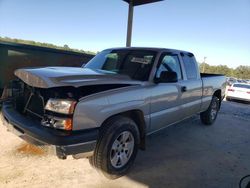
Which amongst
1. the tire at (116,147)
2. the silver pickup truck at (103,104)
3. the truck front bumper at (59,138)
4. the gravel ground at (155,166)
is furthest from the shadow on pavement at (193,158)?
the truck front bumper at (59,138)

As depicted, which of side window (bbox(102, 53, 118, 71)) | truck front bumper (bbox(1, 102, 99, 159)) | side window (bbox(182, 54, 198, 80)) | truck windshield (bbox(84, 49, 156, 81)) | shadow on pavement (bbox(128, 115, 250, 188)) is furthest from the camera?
side window (bbox(182, 54, 198, 80))

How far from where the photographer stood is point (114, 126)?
329 centimetres

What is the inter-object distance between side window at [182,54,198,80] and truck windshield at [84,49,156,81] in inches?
44.4

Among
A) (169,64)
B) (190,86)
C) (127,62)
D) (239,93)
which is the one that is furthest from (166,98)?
(239,93)

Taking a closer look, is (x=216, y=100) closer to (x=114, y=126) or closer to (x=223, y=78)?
(x=223, y=78)

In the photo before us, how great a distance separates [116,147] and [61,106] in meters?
1.04

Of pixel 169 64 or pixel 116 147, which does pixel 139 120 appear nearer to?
pixel 116 147

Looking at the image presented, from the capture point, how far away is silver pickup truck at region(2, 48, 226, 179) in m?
2.88

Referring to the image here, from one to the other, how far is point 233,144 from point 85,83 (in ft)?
12.8

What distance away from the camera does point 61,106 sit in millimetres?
2854

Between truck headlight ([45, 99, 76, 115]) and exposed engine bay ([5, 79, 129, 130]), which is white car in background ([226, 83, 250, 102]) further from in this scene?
truck headlight ([45, 99, 76, 115])

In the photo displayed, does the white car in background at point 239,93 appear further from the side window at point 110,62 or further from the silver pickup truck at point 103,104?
the side window at point 110,62

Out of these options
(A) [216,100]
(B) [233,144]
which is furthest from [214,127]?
(B) [233,144]

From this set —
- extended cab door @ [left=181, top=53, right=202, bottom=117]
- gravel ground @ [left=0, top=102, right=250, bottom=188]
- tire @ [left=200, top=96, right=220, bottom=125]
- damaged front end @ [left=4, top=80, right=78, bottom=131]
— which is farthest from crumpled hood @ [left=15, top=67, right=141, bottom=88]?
tire @ [left=200, top=96, right=220, bottom=125]
